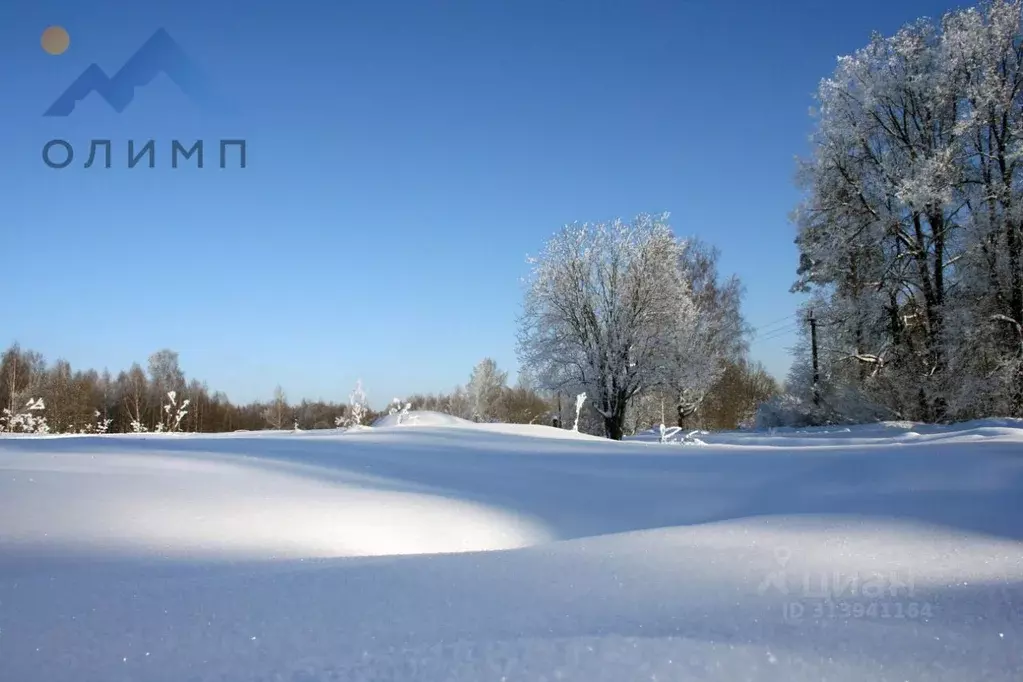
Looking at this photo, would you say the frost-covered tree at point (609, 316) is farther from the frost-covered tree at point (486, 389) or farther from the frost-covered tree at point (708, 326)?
the frost-covered tree at point (486, 389)

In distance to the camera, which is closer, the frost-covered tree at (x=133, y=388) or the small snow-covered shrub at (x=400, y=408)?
the small snow-covered shrub at (x=400, y=408)

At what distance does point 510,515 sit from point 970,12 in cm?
1504

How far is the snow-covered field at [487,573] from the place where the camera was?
3.92ft

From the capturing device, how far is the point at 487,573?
5.85ft

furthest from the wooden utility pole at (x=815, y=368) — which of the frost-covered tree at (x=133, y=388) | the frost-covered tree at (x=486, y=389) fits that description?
the frost-covered tree at (x=133, y=388)

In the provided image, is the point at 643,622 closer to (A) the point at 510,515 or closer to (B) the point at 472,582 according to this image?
(B) the point at 472,582

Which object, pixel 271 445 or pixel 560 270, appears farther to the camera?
pixel 560 270

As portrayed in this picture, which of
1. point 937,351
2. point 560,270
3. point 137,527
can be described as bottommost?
point 137,527

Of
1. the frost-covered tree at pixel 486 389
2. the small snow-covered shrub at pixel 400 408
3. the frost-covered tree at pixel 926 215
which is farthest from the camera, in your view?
the frost-covered tree at pixel 486 389

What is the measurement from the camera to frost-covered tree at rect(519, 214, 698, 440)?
18.3m

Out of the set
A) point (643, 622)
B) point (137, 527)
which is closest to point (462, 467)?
point (137, 527)

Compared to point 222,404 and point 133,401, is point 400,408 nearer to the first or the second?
point 133,401

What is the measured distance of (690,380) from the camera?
61.2 feet

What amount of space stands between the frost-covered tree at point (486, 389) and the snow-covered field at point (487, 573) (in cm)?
3183
